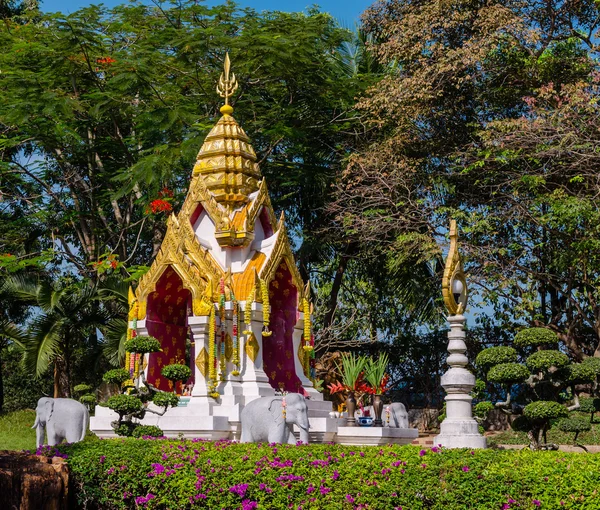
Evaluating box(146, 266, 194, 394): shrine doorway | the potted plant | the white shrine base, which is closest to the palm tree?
box(146, 266, 194, 394): shrine doorway

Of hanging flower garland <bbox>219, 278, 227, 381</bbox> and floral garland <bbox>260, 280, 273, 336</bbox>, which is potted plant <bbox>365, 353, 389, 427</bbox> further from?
hanging flower garland <bbox>219, 278, 227, 381</bbox>

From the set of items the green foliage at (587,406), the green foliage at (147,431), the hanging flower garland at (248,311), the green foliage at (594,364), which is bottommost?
the green foliage at (147,431)

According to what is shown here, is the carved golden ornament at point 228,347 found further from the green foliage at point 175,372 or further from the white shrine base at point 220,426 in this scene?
the green foliage at point 175,372

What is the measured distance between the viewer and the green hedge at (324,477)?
6934 mm

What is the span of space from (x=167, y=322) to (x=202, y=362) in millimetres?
1943

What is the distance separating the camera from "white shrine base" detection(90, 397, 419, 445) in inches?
444

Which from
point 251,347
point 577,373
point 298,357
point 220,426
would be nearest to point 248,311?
point 251,347

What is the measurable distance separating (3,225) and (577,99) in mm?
12401

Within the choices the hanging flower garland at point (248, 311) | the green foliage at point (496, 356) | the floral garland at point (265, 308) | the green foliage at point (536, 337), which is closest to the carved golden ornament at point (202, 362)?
the hanging flower garland at point (248, 311)

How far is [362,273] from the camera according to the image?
21.7 meters

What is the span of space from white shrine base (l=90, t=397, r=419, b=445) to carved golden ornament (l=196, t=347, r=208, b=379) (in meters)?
0.38

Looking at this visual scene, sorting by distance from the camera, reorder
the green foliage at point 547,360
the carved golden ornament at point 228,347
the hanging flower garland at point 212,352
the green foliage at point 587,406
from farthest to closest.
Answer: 1. the green foliage at point 587,406
2. the carved golden ornament at point 228,347
3. the hanging flower garland at point 212,352
4. the green foliage at point 547,360

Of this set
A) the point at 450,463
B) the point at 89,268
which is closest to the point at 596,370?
the point at 450,463

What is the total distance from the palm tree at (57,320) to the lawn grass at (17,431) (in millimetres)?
1033
